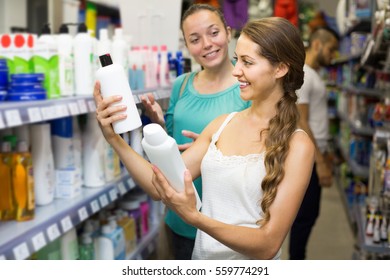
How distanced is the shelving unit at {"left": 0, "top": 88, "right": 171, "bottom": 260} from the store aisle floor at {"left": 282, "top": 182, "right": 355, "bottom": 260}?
1703 mm

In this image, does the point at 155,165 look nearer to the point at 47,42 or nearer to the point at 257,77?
the point at 257,77

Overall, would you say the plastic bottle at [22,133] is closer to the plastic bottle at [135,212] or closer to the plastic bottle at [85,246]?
the plastic bottle at [85,246]

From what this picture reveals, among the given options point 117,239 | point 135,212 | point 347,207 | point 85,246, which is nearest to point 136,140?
point 85,246

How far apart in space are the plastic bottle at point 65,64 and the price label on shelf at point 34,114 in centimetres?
35

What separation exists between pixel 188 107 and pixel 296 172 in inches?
15.0

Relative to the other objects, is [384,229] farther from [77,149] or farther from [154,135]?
[154,135]

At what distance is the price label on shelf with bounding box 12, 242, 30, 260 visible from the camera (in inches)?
61.1

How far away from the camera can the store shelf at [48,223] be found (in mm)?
1576

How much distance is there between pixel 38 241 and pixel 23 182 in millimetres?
212

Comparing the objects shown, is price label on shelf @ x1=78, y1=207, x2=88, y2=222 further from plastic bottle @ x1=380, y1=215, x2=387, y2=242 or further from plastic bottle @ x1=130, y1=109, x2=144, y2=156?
plastic bottle @ x1=380, y1=215, x2=387, y2=242

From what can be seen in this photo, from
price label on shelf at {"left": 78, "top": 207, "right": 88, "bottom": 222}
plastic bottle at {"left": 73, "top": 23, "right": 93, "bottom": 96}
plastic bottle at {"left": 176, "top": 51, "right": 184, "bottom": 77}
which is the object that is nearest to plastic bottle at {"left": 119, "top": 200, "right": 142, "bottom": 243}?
price label on shelf at {"left": 78, "top": 207, "right": 88, "bottom": 222}

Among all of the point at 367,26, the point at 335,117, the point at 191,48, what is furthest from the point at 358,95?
the point at 191,48

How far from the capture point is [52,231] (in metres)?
1.77

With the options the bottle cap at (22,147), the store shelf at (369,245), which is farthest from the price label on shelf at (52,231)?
the store shelf at (369,245)
